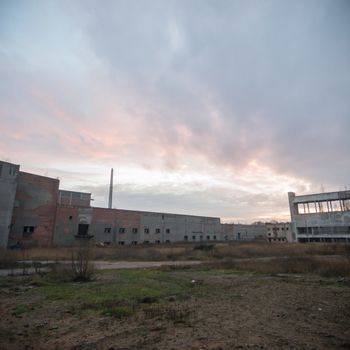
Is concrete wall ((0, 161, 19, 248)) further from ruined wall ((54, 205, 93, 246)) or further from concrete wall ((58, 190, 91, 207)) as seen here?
concrete wall ((58, 190, 91, 207))

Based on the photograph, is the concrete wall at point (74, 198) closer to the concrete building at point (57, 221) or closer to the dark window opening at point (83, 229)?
the concrete building at point (57, 221)

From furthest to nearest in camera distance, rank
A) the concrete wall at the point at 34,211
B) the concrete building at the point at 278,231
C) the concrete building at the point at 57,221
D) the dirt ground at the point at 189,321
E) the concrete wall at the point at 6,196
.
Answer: the concrete building at the point at 278,231
the concrete wall at the point at 34,211
the concrete building at the point at 57,221
the concrete wall at the point at 6,196
the dirt ground at the point at 189,321

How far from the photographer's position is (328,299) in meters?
6.96

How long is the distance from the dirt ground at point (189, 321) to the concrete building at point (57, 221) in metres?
23.3

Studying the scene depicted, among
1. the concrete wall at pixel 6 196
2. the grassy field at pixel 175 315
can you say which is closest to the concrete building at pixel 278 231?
the concrete wall at pixel 6 196

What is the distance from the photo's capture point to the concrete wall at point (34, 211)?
29.3m

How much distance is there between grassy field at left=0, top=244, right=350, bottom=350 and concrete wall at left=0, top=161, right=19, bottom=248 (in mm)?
20012

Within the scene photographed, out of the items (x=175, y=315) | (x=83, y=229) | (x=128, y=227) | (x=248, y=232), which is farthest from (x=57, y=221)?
(x=248, y=232)

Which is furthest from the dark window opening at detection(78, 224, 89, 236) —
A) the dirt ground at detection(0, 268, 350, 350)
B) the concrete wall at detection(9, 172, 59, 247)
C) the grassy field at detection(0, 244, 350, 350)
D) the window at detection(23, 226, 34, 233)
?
the dirt ground at detection(0, 268, 350, 350)

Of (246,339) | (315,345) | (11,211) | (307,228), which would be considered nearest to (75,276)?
(246,339)

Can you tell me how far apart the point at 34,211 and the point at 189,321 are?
31580mm

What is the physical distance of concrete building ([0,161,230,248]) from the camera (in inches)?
1085

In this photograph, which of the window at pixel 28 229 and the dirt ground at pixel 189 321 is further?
the window at pixel 28 229

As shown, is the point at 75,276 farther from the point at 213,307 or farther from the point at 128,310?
the point at 213,307
